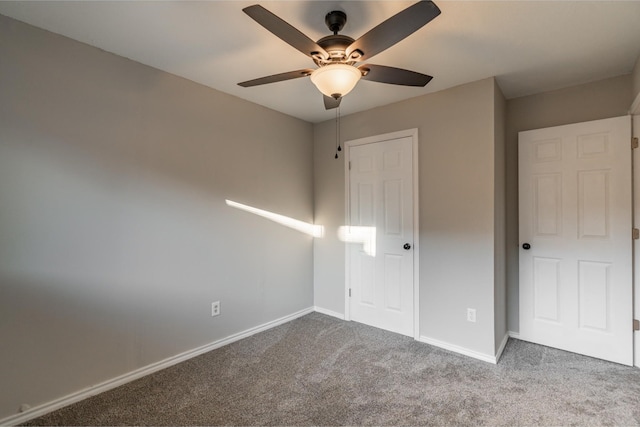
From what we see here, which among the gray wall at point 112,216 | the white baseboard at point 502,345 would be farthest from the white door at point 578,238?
the gray wall at point 112,216

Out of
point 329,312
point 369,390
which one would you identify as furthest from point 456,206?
point 329,312

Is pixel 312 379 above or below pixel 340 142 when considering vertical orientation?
below

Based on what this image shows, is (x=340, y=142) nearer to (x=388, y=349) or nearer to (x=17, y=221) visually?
(x=388, y=349)

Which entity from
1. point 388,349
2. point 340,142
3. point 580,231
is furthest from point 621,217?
point 340,142

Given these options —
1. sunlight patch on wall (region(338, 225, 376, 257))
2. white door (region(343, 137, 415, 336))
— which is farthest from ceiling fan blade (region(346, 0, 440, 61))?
sunlight patch on wall (region(338, 225, 376, 257))

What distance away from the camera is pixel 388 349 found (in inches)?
106

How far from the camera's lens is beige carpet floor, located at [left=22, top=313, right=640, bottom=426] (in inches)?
70.6

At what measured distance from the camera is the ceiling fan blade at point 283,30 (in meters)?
1.22

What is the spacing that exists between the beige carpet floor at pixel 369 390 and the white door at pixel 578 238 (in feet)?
0.84

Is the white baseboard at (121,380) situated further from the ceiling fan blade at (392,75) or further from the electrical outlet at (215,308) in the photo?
the ceiling fan blade at (392,75)

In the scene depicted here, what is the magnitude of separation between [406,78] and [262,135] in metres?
1.79

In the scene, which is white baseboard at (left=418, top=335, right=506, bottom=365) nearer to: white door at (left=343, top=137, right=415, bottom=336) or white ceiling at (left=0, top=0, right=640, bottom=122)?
white door at (left=343, top=137, right=415, bottom=336)

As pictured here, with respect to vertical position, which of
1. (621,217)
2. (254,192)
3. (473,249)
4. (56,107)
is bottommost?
(473,249)

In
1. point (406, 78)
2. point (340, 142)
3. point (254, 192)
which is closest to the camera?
point (406, 78)
